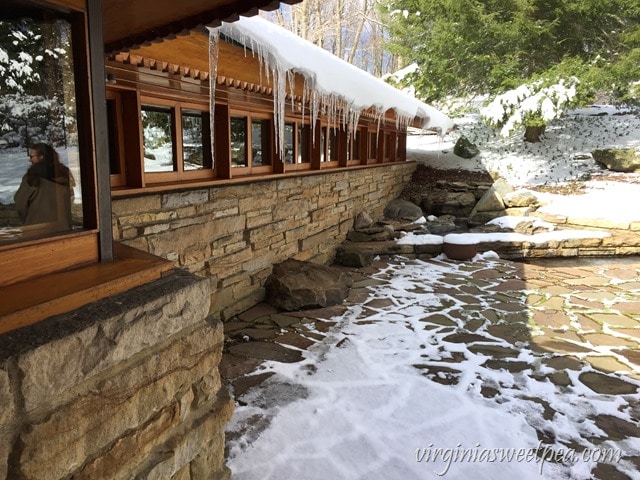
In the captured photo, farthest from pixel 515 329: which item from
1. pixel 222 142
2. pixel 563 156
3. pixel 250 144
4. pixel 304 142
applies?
pixel 563 156

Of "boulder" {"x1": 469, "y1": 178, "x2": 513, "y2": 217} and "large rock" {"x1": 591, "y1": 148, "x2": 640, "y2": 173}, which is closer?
"boulder" {"x1": 469, "y1": 178, "x2": 513, "y2": 217}

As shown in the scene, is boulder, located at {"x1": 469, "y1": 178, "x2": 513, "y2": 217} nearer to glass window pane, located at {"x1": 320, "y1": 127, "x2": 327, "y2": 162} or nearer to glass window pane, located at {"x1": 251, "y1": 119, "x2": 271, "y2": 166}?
glass window pane, located at {"x1": 320, "y1": 127, "x2": 327, "y2": 162}

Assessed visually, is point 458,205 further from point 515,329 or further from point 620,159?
point 515,329

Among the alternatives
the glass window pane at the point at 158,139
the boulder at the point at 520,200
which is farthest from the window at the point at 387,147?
the glass window pane at the point at 158,139

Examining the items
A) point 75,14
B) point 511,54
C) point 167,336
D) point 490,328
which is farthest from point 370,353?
point 511,54

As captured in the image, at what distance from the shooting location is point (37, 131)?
1.55m

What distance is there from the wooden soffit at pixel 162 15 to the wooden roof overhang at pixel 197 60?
142 mm

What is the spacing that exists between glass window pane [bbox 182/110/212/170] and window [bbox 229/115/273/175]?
302mm

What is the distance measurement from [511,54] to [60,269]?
12803 millimetres

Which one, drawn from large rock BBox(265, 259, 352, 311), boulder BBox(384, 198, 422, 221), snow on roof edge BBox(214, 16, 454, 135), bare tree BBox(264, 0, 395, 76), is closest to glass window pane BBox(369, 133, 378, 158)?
boulder BBox(384, 198, 422, 221)

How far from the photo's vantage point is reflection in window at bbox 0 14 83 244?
1469 mm

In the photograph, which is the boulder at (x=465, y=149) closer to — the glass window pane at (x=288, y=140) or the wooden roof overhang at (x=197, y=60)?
the glass window pane at (x=288, y=140)

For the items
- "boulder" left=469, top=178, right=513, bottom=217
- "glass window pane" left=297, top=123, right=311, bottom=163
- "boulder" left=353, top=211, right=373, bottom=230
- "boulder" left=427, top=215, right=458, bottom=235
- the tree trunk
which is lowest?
"boulder" left=427, top=215, right=458, bottom=235

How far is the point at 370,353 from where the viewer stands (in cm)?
387
